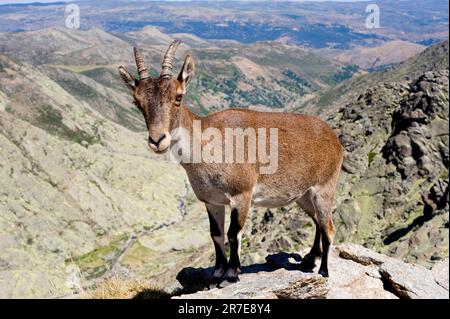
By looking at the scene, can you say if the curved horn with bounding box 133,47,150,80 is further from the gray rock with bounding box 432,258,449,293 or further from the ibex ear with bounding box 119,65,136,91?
the gray rock with bounding box 432,258,449,293

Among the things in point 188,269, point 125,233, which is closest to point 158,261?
point 125,233

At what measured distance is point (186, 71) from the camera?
1287 centimetres

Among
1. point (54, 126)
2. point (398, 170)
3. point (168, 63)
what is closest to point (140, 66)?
point (168, 63)

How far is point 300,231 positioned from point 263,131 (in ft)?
→ 165

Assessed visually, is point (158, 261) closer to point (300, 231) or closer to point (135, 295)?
point (300, 231)

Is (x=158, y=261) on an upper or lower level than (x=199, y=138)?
lower

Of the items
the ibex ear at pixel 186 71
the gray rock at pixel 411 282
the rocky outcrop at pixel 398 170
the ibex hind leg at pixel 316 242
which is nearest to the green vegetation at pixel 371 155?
the rocky outcrop at pixel 398 170

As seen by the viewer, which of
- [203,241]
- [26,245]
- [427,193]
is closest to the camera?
[427,193]

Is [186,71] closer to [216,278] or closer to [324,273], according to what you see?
[216,278]

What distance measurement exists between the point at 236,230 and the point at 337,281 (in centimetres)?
537

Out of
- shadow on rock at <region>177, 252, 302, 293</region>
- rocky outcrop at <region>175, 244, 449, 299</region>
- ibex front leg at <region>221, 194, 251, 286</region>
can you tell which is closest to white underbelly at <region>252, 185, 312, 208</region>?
ibex front leg at <region>221, 194, 251, 286</region>

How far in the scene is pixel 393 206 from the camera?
2414 inches

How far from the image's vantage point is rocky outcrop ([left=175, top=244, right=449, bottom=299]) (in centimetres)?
1559

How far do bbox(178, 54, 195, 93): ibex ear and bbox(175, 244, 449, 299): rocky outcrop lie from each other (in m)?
6.90
